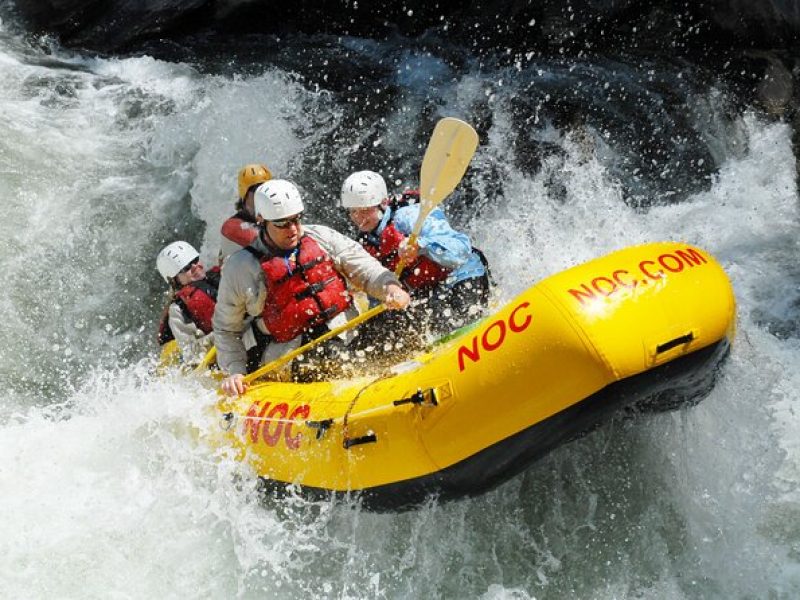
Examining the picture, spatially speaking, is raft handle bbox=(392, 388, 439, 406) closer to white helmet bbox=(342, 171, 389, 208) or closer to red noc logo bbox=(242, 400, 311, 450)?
red noc logo bbox=(242, 400, 311, 450)

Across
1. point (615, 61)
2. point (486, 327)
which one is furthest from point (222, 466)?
point (615, 61)

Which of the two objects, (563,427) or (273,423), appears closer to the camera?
(563,427)

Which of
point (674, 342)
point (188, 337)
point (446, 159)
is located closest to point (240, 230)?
point (188, 337)

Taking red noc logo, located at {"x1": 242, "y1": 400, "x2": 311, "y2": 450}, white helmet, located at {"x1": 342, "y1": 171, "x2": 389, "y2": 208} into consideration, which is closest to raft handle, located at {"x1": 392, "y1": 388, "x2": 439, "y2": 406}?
red noc logo, located at {"x1": 242, "y1": 400, "x2": 311, "y2": 450}

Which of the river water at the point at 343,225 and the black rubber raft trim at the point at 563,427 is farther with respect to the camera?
the river water at the point at 343,225

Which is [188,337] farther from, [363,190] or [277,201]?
[277,201]

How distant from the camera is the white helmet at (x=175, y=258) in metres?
5.51

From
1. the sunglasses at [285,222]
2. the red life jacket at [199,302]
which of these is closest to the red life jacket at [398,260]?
the sunglasses at [285,222]

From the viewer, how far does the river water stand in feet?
13.4

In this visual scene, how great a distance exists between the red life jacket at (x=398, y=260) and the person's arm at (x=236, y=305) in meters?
0.71

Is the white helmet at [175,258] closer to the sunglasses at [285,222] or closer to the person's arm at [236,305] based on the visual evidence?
the person's arm at [236,305]

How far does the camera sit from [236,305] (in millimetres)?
4035

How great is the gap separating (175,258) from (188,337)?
676 millimetres

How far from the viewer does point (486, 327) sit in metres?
3.37
